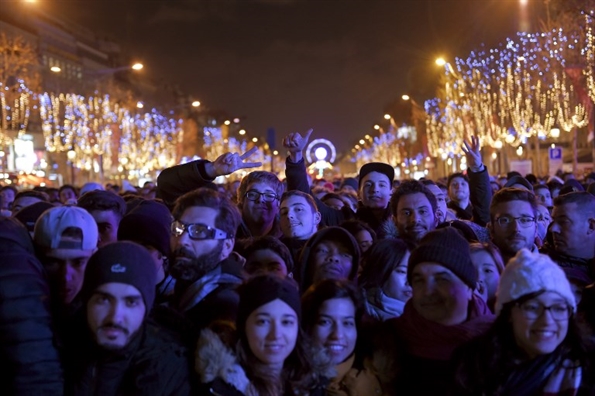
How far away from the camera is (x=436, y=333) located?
4133mm

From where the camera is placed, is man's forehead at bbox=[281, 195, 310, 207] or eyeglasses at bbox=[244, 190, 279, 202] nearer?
man's forehead at bbox=[281, 195, 310, 207]

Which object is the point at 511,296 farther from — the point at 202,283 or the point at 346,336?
the point at 202,283

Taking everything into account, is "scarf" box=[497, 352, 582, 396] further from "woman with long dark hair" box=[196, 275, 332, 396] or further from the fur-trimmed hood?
the fur-trimmed hood

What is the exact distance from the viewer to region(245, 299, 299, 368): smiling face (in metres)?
3.85

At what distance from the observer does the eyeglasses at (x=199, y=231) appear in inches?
182

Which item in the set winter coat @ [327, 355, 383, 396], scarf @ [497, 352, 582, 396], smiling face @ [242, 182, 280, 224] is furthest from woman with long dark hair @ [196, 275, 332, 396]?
smiling face @ [242, 182, 280, 224]

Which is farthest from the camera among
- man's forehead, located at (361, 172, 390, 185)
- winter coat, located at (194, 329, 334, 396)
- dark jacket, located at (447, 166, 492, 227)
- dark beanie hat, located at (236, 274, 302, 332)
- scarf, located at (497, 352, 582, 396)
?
dark jacket, located at (447, 166, 492, 227)

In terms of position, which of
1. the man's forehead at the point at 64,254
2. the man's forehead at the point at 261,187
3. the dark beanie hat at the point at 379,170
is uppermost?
the dark beanie hat at the point at 379,170

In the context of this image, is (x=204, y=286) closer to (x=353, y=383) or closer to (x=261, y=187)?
(x=353, y=383)

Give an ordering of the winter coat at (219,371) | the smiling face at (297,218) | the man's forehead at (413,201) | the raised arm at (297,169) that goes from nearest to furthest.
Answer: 1. the winter coat at (219,371)
2. the man's forehead at (413,201)
3. the smiling face at (297,218)
4. the raised arm at (297,169)

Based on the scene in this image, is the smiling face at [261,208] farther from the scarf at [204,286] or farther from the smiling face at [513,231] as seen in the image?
the scarf at [204,286]

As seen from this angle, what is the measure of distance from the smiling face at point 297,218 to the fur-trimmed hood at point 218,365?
113 inches

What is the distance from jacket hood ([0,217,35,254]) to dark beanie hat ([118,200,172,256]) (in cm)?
117

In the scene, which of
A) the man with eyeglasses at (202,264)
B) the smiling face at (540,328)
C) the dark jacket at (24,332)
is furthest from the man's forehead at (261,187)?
the smiling face at (540,328)
